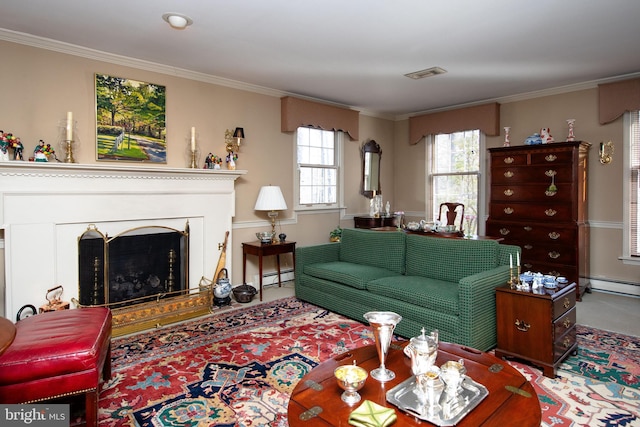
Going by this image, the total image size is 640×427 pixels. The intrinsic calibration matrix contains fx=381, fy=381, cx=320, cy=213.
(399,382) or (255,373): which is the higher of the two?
(399,382)

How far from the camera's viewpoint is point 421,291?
3.03 meters

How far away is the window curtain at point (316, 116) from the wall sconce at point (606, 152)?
3147mm

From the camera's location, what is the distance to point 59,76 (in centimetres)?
339

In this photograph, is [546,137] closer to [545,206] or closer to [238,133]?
[545,206]

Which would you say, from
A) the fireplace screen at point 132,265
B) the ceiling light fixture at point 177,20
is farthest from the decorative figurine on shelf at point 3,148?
the ceiling light fixture at point 177,20

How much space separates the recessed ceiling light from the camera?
13.5 feet

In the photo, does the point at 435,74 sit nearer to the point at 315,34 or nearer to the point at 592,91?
the point at 315,34

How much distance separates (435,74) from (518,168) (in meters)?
1.60

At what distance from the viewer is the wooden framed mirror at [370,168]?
6.16 metres

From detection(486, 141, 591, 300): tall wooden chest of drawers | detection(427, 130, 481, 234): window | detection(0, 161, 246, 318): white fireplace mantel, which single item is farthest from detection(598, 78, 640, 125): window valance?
detection(0, 161, 246, 318): white fireplace mantel

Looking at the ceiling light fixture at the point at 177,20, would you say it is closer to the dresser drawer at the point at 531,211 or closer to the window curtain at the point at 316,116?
the window curtain at the point at 316,116

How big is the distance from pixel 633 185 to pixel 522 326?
3099 mm

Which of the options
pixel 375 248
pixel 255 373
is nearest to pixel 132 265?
pixel 255 373

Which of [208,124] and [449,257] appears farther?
[208,124]
